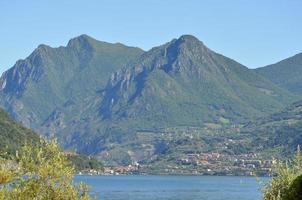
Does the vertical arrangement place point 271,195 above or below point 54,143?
below

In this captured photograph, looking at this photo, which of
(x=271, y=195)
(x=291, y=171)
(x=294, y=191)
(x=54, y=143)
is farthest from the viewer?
(x=291, y=171)

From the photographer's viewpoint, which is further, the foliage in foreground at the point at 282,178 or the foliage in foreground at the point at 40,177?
the foliage in foreground at the point at 282,178

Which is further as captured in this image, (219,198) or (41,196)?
(219,198)

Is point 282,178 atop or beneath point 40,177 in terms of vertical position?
beneath

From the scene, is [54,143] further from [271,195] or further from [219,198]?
[219,198]

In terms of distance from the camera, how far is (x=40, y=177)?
38719 mm

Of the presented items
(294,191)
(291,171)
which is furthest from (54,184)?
(291,171)

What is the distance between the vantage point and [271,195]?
1722 inches

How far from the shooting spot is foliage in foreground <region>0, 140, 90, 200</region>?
124ft

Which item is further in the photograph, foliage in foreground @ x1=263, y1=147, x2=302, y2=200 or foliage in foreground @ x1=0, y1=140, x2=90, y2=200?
foliage in foreground @ x1=263, y1=147, x2=302, y2=200

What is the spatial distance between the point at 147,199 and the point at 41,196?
439 feet

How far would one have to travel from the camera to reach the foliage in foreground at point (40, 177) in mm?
37750

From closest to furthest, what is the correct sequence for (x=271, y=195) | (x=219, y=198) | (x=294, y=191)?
(x=294, y=191) < (x=271, y=195) < (x=219, y=198)

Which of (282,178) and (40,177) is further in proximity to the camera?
(282,178)
